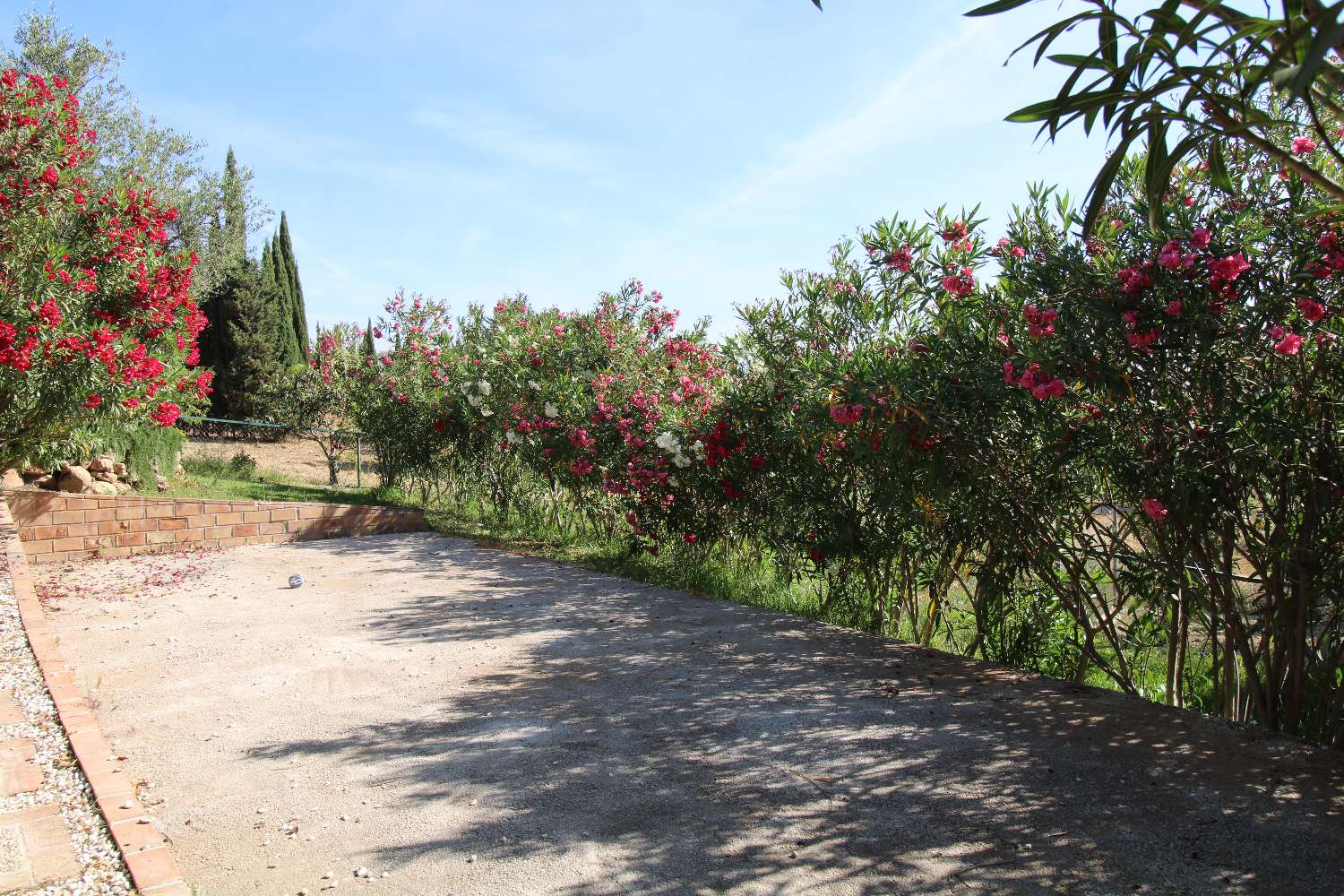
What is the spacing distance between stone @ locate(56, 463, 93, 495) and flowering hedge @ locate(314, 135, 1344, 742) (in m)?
7.18

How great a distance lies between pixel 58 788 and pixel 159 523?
19.7 feet

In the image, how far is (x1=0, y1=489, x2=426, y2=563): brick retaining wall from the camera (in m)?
7.46

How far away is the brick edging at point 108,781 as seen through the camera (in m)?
2.28

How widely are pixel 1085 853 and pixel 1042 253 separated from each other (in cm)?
264

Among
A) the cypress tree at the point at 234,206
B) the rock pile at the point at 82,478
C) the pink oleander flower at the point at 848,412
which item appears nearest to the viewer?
the pink oleander flower at the point at 848,412

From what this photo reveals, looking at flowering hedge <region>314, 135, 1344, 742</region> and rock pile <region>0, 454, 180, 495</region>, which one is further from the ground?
flowering hedge <region>314, 135, 1344, 742</region>

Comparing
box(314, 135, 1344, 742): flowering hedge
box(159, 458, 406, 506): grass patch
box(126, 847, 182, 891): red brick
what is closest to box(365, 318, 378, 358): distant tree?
box(159, 458, 406, 506): grass patch

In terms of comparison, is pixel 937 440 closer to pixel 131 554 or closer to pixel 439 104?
pixel 439 104

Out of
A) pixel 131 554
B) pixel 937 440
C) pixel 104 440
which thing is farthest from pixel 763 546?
pixel 104 440

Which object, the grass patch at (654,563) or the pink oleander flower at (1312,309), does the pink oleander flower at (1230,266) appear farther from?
the grass patch at (654,563)

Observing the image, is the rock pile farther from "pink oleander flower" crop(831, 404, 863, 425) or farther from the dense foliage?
the dense foliage

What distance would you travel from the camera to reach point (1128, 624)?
4.24 metres

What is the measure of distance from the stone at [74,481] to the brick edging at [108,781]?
5.41 metres

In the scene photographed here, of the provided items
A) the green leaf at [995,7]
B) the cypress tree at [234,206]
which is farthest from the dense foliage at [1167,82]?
the cypress tree at [234,206]
